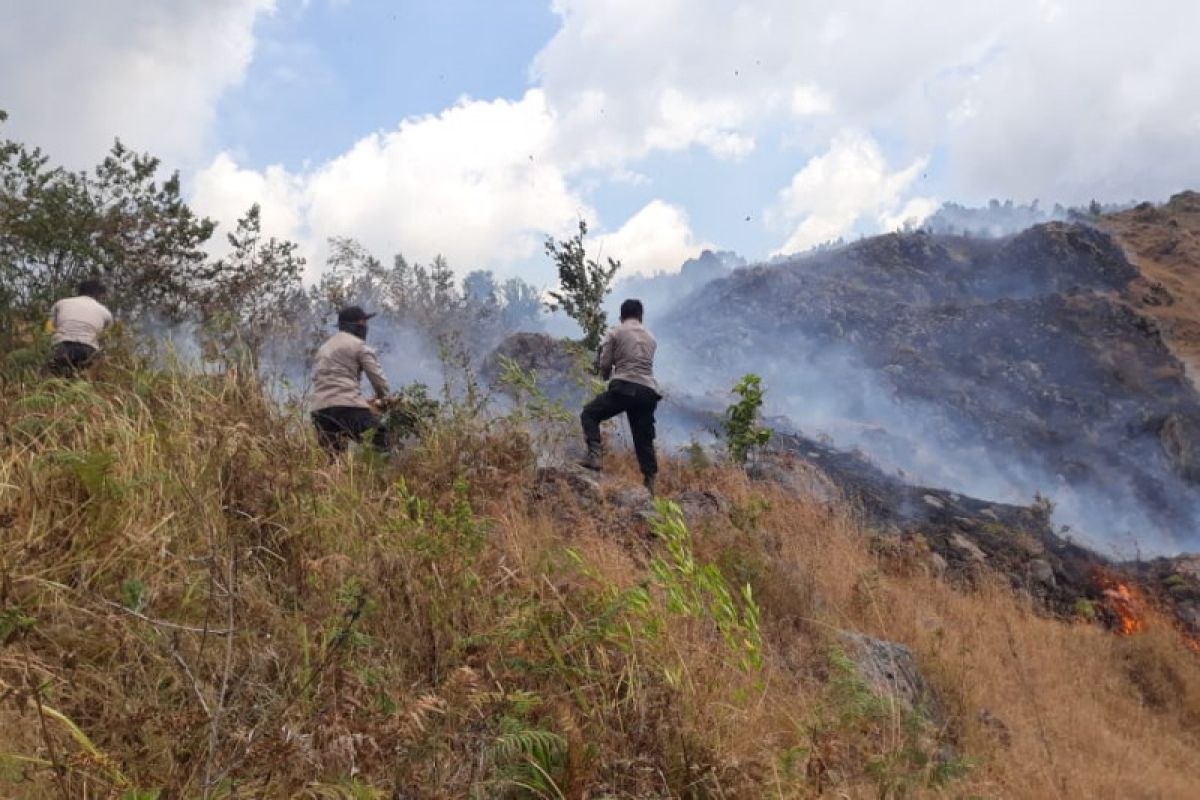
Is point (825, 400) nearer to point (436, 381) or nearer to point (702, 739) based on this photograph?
point (436, 381)

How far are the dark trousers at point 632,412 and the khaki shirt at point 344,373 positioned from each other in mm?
1790

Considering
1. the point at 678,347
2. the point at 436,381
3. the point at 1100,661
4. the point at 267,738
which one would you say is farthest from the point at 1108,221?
the point at 267,738

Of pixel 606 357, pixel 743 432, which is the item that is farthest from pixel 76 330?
pixel 743 432

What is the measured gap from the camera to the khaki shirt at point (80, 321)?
4.85 m

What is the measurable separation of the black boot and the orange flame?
16.5 ft

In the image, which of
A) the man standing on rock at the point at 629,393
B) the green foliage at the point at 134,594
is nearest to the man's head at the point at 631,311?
the man standing on rock at the point at 629,393

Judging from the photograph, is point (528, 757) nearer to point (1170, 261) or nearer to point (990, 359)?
point (990, 359)

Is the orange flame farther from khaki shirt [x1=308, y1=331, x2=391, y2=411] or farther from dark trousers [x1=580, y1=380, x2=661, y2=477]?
khaki shirt [x1=308, y1=331, x2=391, y2=411]

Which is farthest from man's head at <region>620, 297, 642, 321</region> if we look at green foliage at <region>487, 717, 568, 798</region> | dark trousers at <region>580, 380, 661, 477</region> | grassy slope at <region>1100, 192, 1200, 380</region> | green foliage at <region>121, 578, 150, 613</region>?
grassy slope at <region>1100, 192, 1200, 380</region>

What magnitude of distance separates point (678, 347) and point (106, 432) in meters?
28.6

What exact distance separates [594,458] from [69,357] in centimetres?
371

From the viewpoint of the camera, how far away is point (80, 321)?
4984 millimetres

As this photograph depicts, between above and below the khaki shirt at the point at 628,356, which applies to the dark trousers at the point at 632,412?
below

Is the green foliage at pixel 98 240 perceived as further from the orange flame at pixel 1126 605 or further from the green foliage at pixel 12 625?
the orange flame at pixel 1126 605
